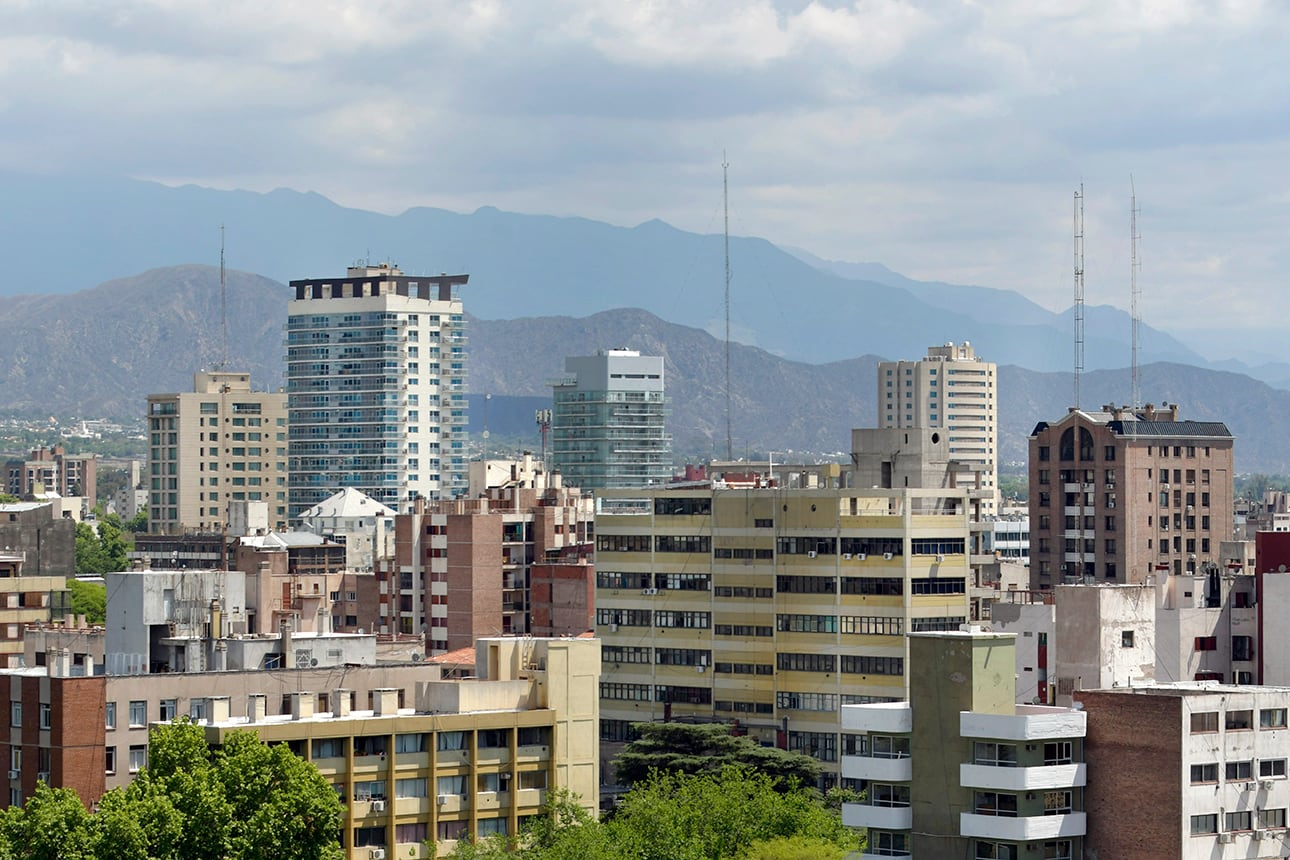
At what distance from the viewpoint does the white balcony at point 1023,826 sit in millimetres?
66562

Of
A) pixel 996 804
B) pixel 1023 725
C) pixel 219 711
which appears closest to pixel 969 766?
pixel 996 804

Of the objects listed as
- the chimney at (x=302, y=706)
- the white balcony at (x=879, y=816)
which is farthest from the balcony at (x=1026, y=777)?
the chimney at (x=302, y=706)

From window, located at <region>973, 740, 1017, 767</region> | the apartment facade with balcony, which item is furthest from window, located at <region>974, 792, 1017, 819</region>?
window, located at <region>973, 740, 1017, 767</region>

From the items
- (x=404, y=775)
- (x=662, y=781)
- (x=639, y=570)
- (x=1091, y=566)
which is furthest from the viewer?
(x=1091, y=566)

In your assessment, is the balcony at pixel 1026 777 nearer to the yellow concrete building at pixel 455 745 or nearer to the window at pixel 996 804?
the window at pixel 996 804

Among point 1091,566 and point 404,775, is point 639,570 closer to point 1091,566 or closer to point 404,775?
point 404,775

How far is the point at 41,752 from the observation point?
7500cm

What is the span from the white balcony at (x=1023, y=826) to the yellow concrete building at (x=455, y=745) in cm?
1383

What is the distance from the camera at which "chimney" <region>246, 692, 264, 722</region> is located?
241ft

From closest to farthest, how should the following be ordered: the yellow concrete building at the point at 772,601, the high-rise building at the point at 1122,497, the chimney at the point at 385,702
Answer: the chimney at the point at 385,702 < the yellow concrete building at the point at 772,601 < the high-rise building at the point at 1122,497

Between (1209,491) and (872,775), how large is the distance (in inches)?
3878

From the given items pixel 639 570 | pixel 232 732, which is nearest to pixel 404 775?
pixel 232 732

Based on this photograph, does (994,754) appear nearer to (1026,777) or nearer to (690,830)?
(1026,777)

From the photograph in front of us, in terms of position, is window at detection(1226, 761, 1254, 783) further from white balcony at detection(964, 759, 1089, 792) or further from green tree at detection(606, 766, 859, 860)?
green tree at detection(606, 766, 859, 860)
